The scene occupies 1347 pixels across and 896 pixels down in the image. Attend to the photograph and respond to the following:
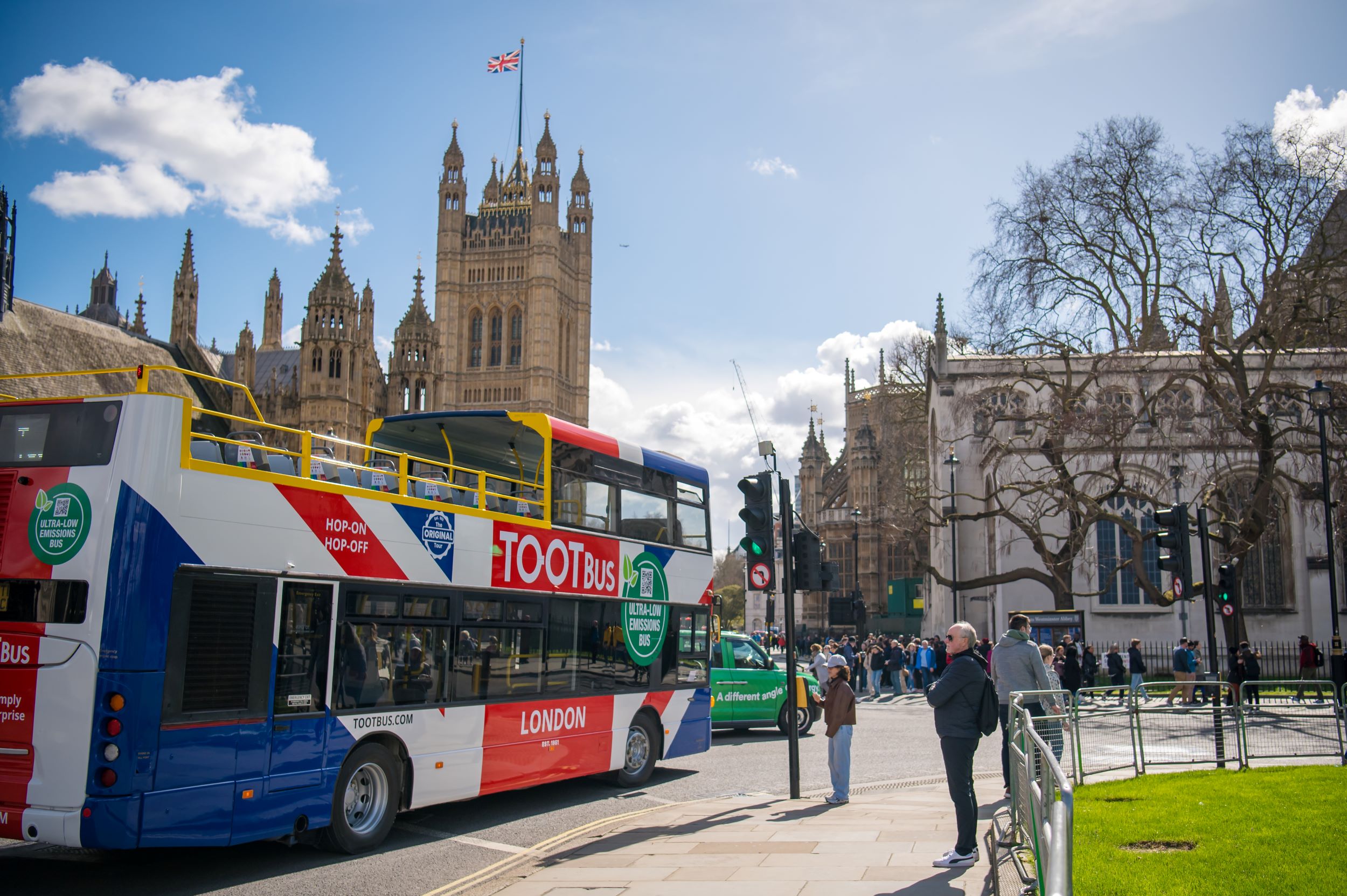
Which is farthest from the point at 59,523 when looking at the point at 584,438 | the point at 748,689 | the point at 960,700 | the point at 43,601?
the point at 748,689

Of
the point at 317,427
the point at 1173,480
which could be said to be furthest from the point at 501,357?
the point at 1173,480

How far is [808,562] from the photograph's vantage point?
12.8 m

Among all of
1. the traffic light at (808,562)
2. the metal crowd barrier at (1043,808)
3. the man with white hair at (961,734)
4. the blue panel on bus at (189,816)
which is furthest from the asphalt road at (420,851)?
the metal crowd barrier at (1043,808)

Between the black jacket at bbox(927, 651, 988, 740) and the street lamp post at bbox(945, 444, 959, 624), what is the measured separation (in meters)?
28.7

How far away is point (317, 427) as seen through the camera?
6656 cm

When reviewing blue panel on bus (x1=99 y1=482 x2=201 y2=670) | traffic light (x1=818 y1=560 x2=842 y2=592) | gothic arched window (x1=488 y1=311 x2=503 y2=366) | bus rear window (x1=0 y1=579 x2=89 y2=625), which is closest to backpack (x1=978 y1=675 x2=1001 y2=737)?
traffic light (x1=818 y1=560 x2=842 y2=592)

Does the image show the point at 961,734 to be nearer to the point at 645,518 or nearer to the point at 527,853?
the point at 527,853

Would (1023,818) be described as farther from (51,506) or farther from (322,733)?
(51,506)

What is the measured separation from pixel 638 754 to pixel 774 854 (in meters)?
5.11

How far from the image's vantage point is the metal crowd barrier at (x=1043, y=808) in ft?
11.6

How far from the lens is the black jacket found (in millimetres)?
8055

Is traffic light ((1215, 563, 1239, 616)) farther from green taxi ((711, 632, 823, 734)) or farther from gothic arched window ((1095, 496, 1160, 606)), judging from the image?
gothic arched window ((1095, 496, 1160, 606))

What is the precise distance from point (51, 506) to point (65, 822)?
2.17 m

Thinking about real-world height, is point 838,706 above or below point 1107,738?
above
